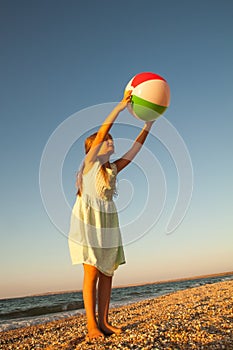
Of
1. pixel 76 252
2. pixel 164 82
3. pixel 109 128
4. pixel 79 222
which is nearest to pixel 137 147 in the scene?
pixel 109 128

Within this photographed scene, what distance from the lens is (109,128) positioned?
409cm

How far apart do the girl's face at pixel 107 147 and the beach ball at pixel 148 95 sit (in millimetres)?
597

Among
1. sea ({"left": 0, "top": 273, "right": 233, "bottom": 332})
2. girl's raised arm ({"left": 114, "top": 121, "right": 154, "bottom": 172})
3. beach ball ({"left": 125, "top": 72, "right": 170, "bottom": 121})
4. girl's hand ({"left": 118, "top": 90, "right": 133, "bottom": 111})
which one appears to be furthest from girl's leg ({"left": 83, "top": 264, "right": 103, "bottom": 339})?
sea ({"left": 0, "top": 273, "right": 233, "bottom": 332})

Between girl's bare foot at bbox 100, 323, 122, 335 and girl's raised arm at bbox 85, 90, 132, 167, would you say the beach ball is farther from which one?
girl's bare foot at bbox 100, 323, 122, 335

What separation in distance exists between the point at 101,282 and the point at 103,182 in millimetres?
1276

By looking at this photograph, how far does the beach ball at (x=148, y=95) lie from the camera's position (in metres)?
4.53

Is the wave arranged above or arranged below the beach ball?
below

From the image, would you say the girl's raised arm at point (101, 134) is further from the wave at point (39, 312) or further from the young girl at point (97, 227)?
the wave at point (39, 312)

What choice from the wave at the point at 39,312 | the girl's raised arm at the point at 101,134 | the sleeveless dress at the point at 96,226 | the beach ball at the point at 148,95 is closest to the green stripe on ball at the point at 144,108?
the beach ball at the point at 148,95

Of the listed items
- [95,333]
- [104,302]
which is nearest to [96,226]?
[104,302]

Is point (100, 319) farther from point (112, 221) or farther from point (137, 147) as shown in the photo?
point (137, 147)

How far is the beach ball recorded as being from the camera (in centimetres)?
453

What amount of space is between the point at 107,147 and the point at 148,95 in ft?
3.20

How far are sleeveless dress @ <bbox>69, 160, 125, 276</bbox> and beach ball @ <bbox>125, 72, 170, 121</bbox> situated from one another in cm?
94
